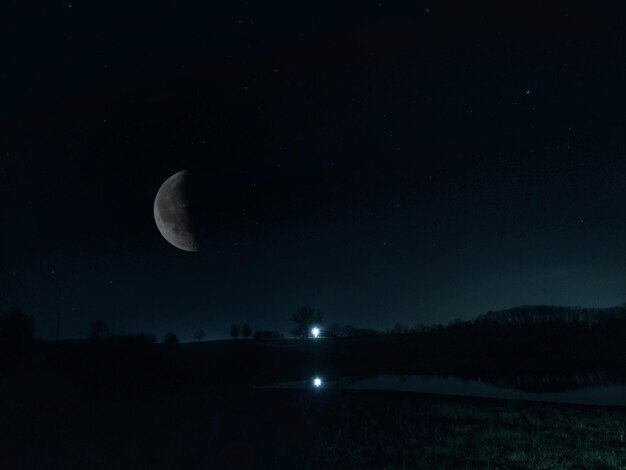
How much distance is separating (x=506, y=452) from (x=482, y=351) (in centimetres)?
5530

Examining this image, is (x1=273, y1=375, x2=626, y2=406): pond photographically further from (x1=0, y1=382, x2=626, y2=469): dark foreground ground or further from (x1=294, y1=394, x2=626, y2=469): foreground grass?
(x1=294, y1=394, x2=626, y2=469): foreground grass

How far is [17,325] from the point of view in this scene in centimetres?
5525

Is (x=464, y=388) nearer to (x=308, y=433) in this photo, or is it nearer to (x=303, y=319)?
(x=308, y=433)

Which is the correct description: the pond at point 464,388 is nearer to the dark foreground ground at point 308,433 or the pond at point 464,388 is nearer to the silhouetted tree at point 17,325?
the dark foreground ground at point 308,433

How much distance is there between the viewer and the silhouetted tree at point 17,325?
52.1 m

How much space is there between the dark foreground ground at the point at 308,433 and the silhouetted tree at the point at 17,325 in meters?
35.1

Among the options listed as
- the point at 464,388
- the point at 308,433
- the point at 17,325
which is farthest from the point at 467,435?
the point at 17,325

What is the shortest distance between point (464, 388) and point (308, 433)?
62.4ft

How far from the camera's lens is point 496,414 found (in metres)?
16.8

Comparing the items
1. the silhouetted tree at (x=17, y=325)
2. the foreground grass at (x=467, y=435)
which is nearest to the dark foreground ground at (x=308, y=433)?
the foreground grass at (x=467, y=435)

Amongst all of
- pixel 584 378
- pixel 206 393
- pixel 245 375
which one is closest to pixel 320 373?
pixel 245 375

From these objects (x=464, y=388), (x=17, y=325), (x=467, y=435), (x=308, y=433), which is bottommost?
(x=467, y=435)

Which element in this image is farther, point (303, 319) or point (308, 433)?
point (303, 319)

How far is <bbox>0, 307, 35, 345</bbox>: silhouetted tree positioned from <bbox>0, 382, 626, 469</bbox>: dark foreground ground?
35.1 meters
